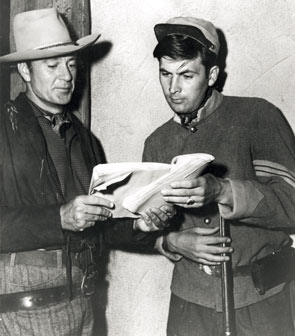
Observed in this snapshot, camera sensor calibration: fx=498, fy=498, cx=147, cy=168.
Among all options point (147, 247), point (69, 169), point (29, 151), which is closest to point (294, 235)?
point (147, 247)

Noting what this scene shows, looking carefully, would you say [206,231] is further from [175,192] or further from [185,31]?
[185,31]

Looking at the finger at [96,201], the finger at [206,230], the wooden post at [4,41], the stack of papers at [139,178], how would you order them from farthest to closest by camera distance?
the wooden post at [4,41], the finger at [206,230], the finger at [96,201], the stack of papers at [139,178]

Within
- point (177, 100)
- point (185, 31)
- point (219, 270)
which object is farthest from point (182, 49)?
point (219, 270)

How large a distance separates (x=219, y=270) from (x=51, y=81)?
109cm

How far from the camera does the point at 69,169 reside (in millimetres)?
2203

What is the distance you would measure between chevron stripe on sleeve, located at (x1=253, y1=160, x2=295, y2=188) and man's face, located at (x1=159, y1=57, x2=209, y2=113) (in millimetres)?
394

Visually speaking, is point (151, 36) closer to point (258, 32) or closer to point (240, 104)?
point (258, 32)

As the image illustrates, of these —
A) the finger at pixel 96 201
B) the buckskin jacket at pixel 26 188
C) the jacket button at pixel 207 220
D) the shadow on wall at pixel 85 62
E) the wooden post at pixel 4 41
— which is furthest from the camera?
the shadow on wall at pixel 85 62

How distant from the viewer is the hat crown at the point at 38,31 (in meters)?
2.18

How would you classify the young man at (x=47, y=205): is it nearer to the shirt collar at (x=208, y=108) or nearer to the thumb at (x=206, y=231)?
the thumb at (x=206, y=231)

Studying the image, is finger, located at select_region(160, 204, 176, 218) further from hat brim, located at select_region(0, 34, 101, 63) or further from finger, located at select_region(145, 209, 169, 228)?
hat brim, located at select_region(0, 34, 101, 63)

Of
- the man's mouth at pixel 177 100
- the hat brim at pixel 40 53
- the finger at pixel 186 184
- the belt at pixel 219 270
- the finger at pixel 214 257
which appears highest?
the hat brim at pixel 40 53

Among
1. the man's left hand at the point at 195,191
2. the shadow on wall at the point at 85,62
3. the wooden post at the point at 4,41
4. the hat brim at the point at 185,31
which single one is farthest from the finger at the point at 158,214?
the wooden post at the point at 4,41

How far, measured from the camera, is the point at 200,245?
81.1 inches
